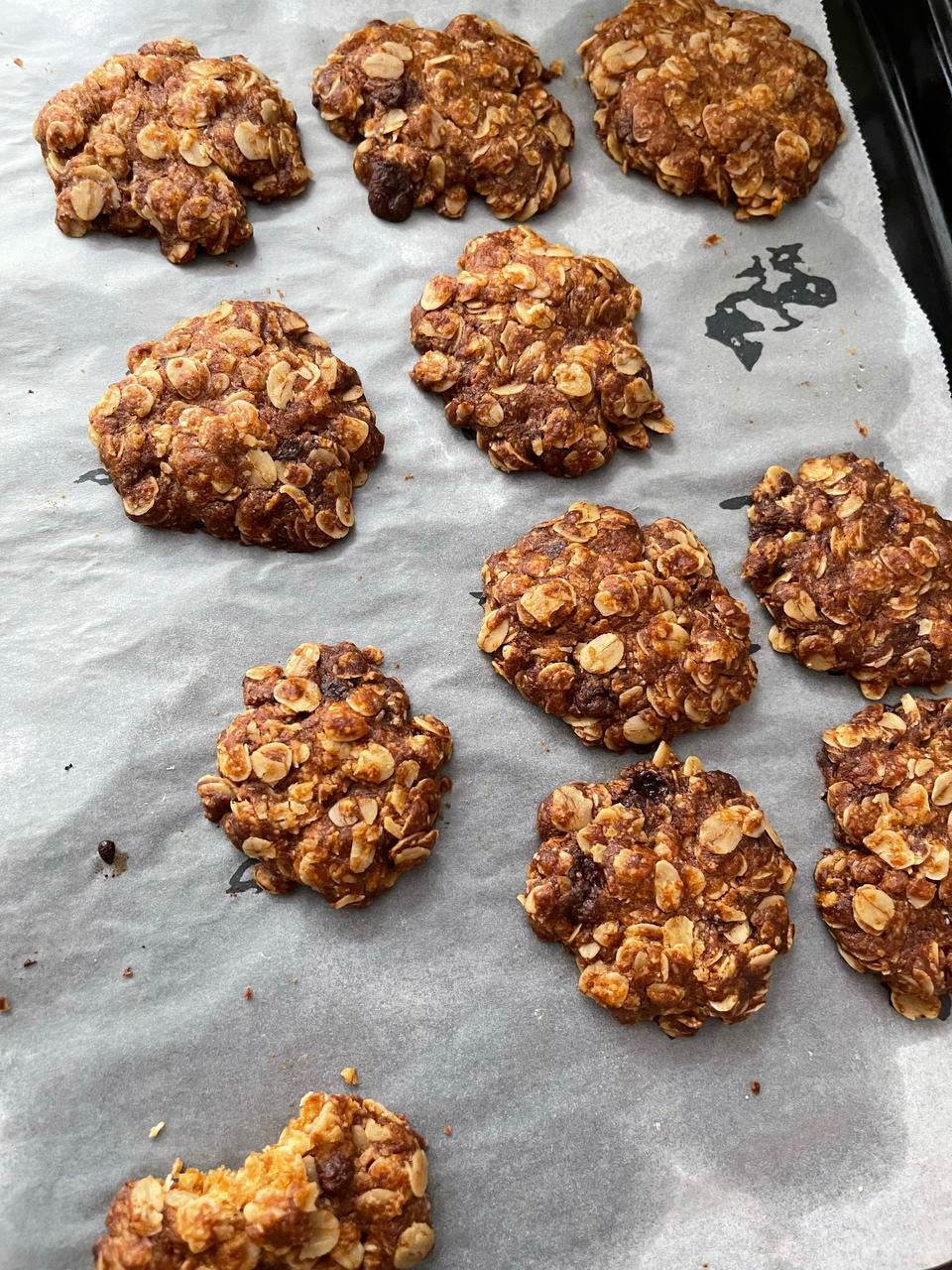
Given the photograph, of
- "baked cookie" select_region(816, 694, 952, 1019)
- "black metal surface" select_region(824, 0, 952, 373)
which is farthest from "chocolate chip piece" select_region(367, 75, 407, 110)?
"baked cookie" select_region(816, 694, 952, 1019)

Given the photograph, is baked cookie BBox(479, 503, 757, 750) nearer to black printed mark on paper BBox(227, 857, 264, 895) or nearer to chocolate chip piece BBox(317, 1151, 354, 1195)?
black printed mark on paper BBox(227, 857, 264, 895)

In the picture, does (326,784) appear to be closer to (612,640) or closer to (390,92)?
(612,640)

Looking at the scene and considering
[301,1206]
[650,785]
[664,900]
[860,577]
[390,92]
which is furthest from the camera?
[390,92]

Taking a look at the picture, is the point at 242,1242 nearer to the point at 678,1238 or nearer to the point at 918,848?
the point at 678,1238

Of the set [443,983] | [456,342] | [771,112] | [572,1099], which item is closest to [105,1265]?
[443,983]

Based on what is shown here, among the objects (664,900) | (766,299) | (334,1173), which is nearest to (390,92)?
(766,299)

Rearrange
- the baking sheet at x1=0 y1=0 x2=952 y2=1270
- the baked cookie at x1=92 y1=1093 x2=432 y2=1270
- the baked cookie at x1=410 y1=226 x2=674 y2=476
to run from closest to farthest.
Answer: the baked cookie at x1=92 y1=1093 x2=432 y2=1270
the baking sheet at x1=0 y1=0 x2=952 y2=1270
the baked cookie at x1=410 y1=226 x2=674 y2=476
